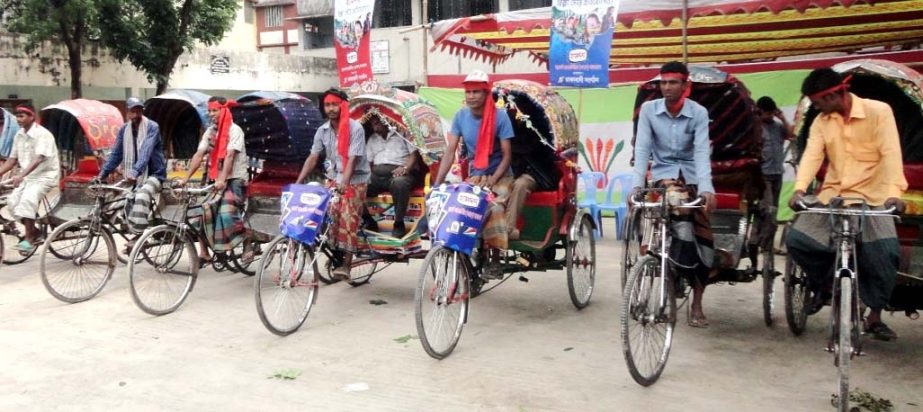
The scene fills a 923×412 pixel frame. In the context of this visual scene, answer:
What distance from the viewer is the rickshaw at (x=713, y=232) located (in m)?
4.41

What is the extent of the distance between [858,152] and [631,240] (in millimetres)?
2361

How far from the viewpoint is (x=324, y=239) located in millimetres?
6043

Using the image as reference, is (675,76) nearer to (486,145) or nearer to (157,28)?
(486,145)

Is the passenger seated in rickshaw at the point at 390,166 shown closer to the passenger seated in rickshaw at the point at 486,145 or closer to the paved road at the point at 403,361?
the paved road at the point at 403,361

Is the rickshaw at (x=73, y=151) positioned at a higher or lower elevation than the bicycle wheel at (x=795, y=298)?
higher

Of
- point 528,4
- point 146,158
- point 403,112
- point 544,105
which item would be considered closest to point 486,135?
point 544,105

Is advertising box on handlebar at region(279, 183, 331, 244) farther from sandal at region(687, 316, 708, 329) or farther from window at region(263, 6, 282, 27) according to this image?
window at region(263, 6, 282, 27)

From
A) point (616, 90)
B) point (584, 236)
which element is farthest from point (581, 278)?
point (616, 90)

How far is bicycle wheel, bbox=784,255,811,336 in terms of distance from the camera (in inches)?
211

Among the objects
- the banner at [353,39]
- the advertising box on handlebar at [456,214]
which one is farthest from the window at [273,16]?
the advertising box on handlebar at [456,214]

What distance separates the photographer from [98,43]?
17.9 m

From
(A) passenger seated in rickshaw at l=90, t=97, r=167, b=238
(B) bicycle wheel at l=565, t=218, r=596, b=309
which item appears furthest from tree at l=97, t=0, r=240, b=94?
(B) bicycle wheel at l=565, t=218, r=596, b=309

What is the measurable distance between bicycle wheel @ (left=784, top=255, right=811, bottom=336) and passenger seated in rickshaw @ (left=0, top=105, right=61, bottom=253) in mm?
7302

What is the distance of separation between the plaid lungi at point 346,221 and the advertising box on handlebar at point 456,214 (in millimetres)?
1332
